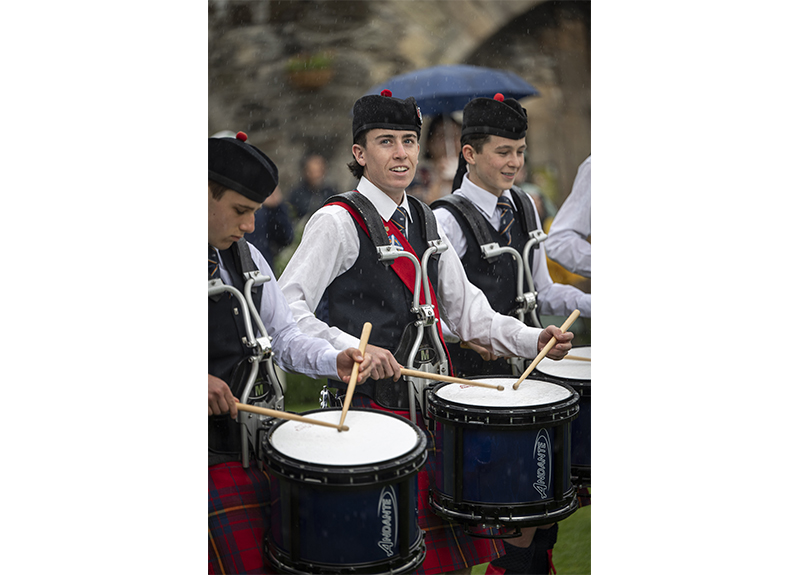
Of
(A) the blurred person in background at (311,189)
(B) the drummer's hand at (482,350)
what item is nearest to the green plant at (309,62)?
(A) the blurred person in background at (311,189)

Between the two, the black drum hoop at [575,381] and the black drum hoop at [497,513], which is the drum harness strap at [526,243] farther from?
the black drum hoop at [497,513]

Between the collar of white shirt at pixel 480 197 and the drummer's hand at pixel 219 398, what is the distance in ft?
3.87

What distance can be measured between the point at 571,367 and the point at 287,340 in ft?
3.88

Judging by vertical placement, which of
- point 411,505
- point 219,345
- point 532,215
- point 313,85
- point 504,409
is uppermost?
point 313,85

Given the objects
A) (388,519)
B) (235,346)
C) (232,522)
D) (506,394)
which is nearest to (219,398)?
(235,346)

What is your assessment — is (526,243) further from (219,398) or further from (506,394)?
(219,398)

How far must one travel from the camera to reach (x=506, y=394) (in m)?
3.09

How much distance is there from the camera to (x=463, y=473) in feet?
9.62

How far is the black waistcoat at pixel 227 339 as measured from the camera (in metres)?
2.76

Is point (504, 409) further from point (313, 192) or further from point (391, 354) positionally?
point (313, 192)

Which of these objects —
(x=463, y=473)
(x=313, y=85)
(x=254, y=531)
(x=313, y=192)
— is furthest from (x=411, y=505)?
(x=313, y=85)

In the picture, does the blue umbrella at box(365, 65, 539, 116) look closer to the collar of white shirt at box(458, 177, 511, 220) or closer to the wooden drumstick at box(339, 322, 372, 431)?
the collar of white shirt at box(458, 177, 511, 220)

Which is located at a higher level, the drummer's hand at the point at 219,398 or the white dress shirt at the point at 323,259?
the white dress shirt at the point at 323,259

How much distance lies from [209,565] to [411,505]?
71 cm
